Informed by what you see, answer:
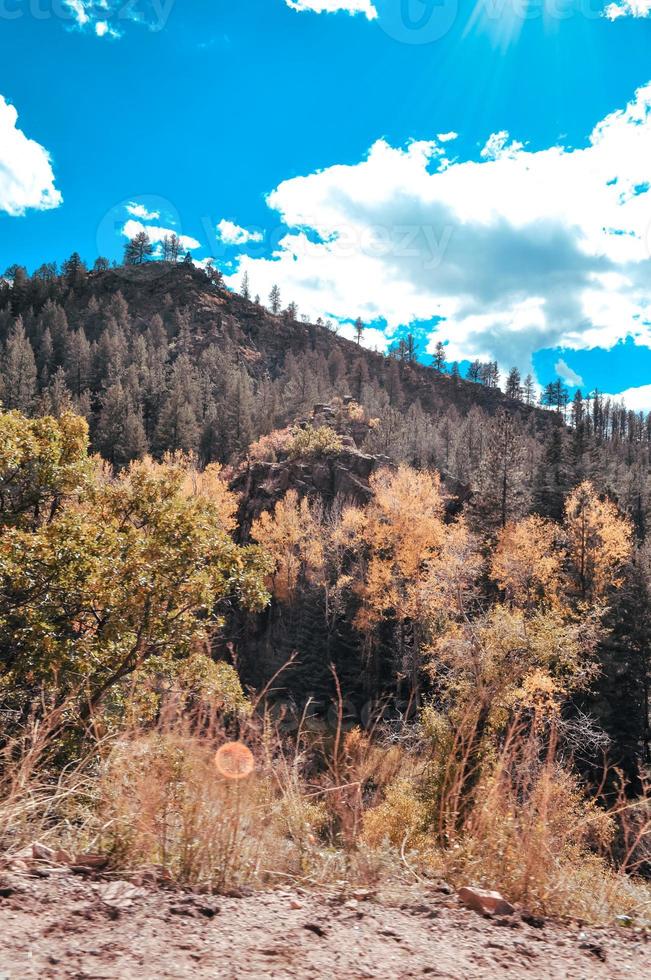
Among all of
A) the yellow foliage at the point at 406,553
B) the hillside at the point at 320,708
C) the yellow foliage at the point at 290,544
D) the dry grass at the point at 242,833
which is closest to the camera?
the hillside at the point at 320,708

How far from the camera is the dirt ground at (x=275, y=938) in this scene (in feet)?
5.64

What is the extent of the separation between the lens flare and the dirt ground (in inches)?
30.2

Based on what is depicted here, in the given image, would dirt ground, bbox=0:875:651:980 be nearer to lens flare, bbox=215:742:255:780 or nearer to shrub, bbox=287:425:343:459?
lens flare, bbox=215:742:255:780

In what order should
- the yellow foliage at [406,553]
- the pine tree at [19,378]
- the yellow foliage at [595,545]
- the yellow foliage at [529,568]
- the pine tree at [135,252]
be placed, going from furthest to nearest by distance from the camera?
the pine tree at [135,252] < the pine tree at [19,378] < the yellow foliage at [595,545] < the yellow foliage at [529,568] < the yellow foliage at [406,553]

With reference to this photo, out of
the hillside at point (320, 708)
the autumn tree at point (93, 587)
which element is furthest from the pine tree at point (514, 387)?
the autumn tree at point (93, 587)

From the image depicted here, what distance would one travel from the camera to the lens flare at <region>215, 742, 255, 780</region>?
2988 millimetres

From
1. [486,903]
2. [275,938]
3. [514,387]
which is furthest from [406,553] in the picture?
[514,387]

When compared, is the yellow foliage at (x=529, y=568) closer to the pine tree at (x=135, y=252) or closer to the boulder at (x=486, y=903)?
the boulder at (x=486, y=903)

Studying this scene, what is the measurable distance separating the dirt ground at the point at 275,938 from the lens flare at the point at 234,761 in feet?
2.52

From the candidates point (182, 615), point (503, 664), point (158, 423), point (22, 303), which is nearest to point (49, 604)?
point (182, 615)

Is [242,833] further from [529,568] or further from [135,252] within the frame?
[135,252]

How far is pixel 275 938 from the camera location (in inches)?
76.2

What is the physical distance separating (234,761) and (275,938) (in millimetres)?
1283

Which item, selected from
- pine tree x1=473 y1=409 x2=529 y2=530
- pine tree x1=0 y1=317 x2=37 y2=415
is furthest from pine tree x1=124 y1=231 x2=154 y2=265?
pine tree x1=473 y1=409 x2=529 y2=530
